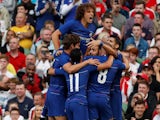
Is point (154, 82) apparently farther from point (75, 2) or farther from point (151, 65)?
point (75, 2)

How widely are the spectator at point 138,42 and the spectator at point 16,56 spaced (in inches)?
87.7

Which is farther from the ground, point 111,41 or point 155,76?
point 111,41

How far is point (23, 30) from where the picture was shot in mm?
20891

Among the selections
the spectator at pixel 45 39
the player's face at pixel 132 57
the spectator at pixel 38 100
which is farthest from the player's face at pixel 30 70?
the player's face at pixel 132 57

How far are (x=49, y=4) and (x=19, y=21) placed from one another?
2.53 ft

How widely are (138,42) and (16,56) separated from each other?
103 inches

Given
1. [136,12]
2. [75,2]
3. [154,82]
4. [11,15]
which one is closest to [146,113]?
[154,82]

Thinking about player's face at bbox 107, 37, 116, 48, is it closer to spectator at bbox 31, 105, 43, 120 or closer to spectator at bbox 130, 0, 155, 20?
spectator at bbox 31, 105, 43, 120

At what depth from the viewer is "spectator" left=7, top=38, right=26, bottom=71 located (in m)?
19.9

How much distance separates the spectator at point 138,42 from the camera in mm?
19547

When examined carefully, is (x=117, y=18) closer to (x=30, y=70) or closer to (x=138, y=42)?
(x=138, y=42)

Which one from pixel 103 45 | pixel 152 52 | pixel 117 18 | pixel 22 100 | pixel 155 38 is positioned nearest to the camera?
pixel 103 45

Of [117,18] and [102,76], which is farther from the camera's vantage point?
[117,18]

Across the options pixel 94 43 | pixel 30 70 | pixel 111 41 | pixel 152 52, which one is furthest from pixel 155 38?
pixel 94 43
